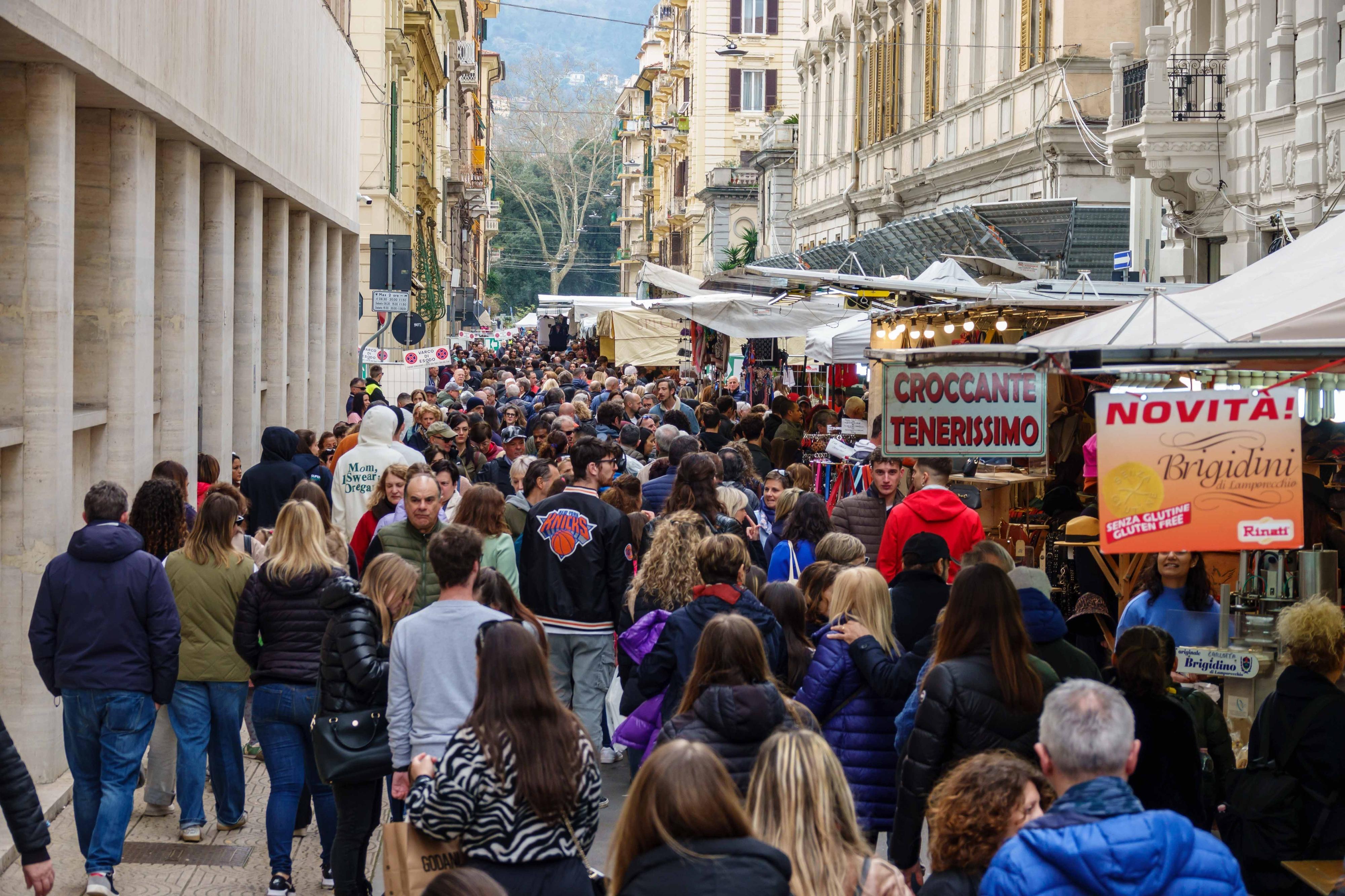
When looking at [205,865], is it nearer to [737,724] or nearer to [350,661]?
[350,661]

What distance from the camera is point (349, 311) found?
81.1 feet

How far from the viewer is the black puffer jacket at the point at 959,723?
5562 mm

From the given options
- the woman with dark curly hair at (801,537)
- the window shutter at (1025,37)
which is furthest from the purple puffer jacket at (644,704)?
the window shutter at (1025,37)

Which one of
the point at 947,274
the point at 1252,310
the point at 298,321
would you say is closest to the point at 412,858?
the point at 1252,310

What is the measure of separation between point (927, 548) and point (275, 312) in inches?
463

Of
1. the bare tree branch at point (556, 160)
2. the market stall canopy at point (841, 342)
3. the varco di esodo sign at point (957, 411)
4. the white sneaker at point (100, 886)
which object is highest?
the bare tree branch at point (556, 160)

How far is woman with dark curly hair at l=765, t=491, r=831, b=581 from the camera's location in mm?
9164

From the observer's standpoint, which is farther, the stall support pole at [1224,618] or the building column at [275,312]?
the building column at [275,312]

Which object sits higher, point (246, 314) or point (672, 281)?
point (672, 281)

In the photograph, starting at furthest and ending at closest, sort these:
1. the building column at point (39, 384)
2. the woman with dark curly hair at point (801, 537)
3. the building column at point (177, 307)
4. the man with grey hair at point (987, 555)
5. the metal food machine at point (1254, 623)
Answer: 1. the building column at point (177, 307)
2. the woman with dark curly hair at point (801, 537)
3. the building column at point (39, 384)
4. the metal food machine at point (1254, 623)
5. the man with grey hair at point (987, 555)

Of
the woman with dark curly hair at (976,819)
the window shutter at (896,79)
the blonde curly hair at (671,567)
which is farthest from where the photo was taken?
the window shutter at (896,79)

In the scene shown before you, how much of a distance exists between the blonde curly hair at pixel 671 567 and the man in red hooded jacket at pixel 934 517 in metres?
1.94

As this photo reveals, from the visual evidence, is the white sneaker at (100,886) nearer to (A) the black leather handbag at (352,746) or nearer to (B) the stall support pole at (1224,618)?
(A) the black leather handbag at (352,746)

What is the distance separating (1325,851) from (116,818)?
16.5 ft
